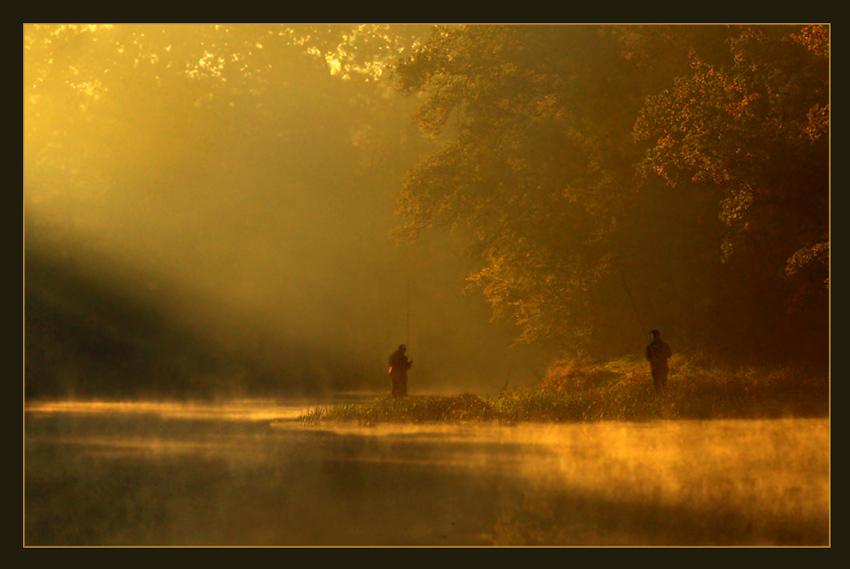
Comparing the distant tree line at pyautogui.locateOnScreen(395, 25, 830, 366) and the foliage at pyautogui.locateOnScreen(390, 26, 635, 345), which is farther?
the foliage at pyautogui.locateOnScreen(390, 26, 635, 345)

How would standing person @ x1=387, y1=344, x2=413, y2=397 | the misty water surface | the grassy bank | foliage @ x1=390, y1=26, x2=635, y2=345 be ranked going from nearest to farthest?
the misty water surface
the grassy bank
standing person @ x1=387, y1=344, x2=413, y2=397
foliage @ x1=390, y1=26, x2=635, y2=345

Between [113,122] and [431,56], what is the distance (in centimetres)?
1432

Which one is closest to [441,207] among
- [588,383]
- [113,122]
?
[588,383]

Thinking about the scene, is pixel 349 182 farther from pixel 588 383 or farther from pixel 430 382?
pixel 588 383

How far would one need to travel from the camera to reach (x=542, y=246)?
20172 millimetres

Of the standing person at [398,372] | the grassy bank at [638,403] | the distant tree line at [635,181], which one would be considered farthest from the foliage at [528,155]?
the standing person at [398,372]

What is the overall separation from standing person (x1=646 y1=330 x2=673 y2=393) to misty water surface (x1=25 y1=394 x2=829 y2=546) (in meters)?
1.92

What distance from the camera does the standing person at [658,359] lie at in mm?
16422

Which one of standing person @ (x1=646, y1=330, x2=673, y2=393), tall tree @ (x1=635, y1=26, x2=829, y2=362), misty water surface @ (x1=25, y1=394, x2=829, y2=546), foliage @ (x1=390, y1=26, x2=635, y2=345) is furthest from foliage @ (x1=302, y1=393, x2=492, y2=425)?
tall tree @ (x1=635, y1=26, x2=829, y2=362)

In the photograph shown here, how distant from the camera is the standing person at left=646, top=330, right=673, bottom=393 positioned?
16.4m

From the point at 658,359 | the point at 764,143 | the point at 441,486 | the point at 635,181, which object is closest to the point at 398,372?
the point at 658,359

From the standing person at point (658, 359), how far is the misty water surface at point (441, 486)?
1.92 meters

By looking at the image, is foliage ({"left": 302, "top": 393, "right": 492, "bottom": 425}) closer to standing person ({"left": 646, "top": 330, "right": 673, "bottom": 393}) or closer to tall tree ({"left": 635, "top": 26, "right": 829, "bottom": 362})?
standing person ({"left": 646, "top": 330, "right": 673, "bottom": 393})

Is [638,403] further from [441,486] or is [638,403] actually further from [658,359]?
[441,486]
